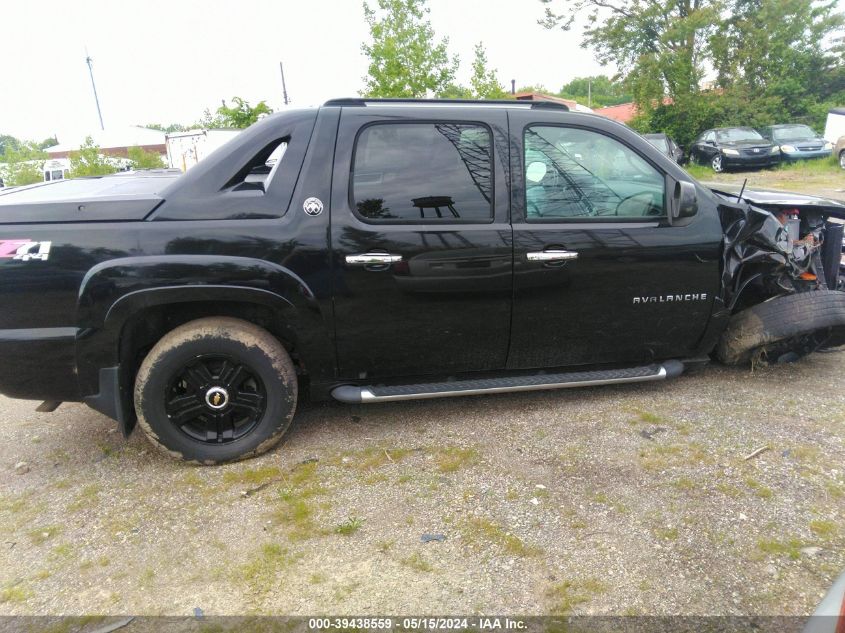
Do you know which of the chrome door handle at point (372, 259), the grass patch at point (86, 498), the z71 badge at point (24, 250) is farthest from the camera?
the chrome door handle at point (372, 259)

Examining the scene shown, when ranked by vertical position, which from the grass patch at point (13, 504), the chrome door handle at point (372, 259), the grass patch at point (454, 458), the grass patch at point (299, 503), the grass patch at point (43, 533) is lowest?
the grass patch at point (454, 458)

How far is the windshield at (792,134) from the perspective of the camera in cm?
1930

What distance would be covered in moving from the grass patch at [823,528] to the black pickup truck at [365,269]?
3.84ft

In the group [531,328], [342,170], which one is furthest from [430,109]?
[531,328]

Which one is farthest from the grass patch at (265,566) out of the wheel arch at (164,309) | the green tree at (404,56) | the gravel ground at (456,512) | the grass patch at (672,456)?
the green tree at (404,56)

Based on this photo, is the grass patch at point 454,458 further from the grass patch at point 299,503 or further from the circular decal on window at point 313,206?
the circular decal on window at point 313,206

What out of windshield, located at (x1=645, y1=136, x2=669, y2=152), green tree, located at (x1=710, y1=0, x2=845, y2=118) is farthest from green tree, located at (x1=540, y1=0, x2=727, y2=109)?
windshield, located at (x1=645, y1=136, x2=669, y2=152)

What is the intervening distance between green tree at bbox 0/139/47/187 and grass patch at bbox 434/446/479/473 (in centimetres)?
1968

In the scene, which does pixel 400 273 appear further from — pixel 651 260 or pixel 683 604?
pixel 683 604

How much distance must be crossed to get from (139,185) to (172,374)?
48.7 inches

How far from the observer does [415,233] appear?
3125 millimetres

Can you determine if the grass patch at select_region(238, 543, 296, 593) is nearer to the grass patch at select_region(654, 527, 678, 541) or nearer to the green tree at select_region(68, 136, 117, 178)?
the grass patch at select_region(654, 527, 678, 541)

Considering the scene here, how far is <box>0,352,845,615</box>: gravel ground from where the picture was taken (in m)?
2.27

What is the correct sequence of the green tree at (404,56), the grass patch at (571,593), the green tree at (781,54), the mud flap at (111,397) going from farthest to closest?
1. the green tree at (781,54)
2. the green tree at (404,56)
3. the mud flap at (111,397)
4. the grass patch at (571,593)
